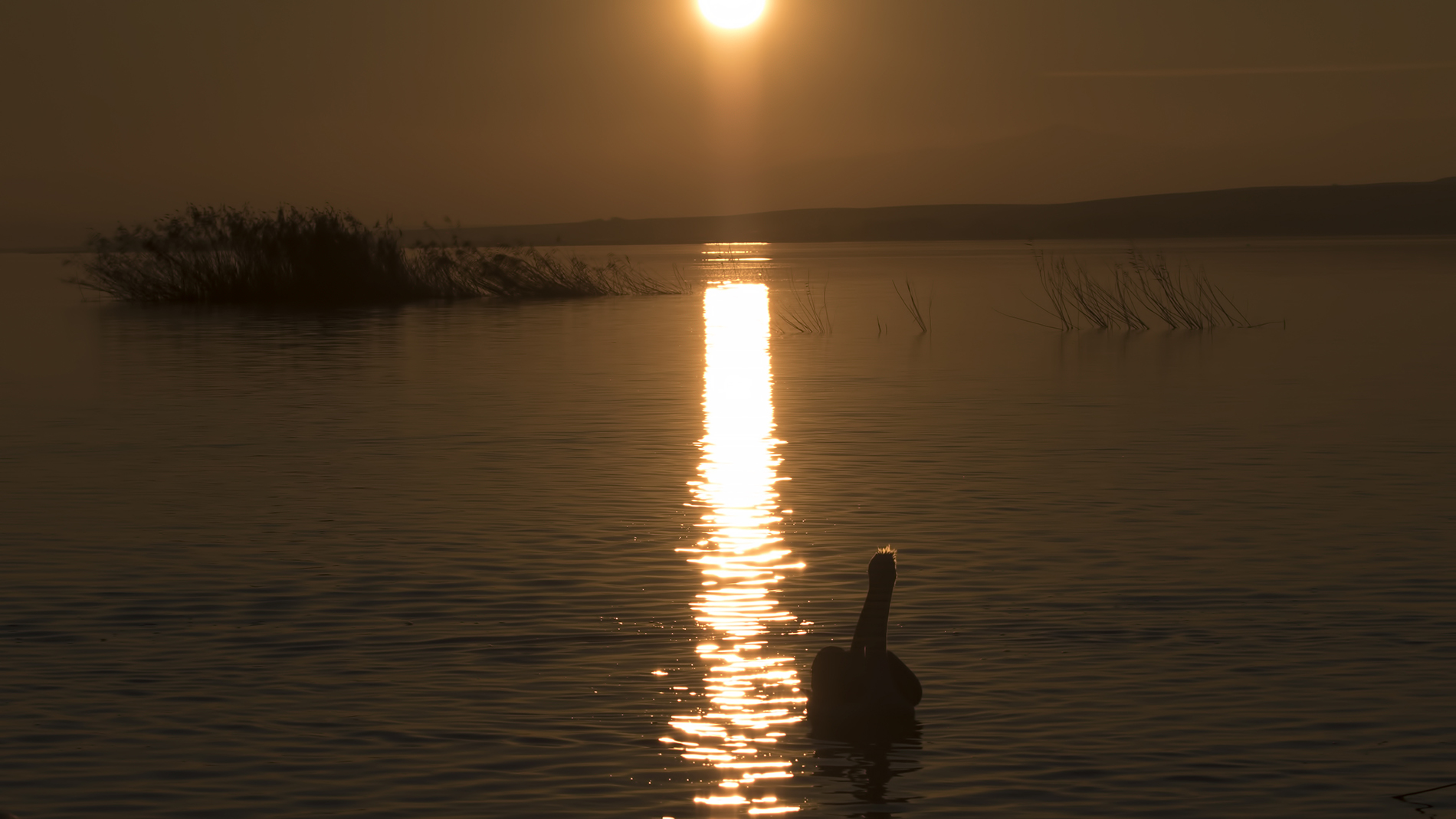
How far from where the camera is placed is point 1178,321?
4941cm

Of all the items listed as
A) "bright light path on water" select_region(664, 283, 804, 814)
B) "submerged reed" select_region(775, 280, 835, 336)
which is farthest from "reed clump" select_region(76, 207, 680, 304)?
"bright light path on water" select_region(664, 283, 804, 814)

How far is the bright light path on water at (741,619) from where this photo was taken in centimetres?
885

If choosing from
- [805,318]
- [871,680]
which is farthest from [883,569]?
[805,318]

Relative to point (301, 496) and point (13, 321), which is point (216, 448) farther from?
point (13, 321)

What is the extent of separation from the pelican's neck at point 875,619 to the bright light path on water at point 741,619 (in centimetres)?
63

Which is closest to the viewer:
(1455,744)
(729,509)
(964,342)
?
(1455,744)

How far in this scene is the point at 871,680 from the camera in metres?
9.20

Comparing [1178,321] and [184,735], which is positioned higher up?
[1178,321]

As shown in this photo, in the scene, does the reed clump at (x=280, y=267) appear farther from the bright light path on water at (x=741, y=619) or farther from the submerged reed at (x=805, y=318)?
the bright light path on water at (x=741, y=619)

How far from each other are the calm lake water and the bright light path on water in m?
0.05

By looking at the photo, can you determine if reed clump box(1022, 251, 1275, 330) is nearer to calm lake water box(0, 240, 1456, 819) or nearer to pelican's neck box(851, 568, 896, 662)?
calm lake water box(0, 240, 1456, 819)

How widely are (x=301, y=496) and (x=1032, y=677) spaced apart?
9.69m

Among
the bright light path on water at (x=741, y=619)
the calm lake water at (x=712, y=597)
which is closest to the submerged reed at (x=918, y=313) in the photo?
the calm lake water at (x=712, y=597)

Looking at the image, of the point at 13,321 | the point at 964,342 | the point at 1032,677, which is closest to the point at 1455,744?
the point at 1032,677
